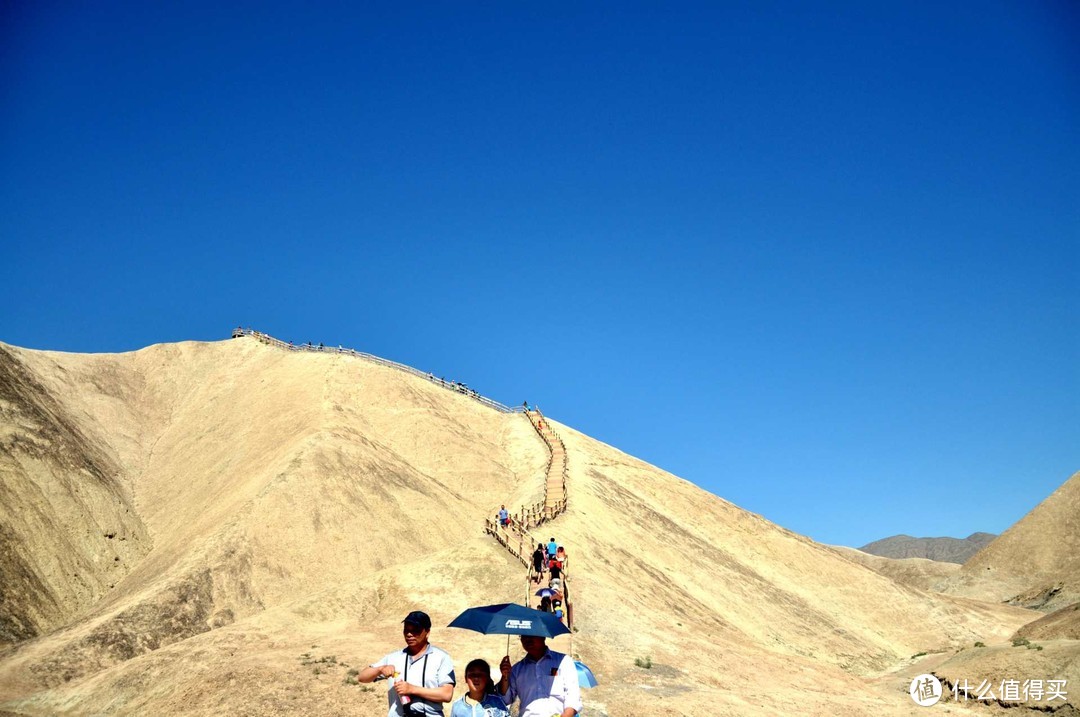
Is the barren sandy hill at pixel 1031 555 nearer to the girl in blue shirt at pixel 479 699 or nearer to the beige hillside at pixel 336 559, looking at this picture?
the beige hillside at pixel 336 559

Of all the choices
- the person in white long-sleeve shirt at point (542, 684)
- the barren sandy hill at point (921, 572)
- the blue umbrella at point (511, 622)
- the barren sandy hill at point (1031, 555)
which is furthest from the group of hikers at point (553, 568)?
the barren sandy hill at point (921, 572)

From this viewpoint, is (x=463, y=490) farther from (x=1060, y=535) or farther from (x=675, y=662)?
(x=1060, y=535)

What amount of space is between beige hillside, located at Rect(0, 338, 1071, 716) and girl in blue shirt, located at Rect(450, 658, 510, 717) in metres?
12.6

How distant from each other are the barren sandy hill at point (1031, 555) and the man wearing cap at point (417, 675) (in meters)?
81.1

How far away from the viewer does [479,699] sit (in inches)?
322

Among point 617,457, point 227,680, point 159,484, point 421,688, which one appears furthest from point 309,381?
point 421,688

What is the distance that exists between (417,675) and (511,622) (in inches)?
53.8

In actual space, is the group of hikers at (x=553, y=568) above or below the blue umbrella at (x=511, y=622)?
above

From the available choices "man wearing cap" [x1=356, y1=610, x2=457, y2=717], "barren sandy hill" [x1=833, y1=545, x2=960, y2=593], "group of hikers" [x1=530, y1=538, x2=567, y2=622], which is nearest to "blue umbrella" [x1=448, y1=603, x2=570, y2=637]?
"man wearing cap" [x1=356, y1=610, x2=457, y2=717]

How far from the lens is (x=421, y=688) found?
781cm

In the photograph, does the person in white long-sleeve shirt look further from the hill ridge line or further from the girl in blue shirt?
the hill ridge line

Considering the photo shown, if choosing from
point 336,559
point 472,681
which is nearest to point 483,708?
point 472,681

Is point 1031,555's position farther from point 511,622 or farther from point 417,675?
point 417,675

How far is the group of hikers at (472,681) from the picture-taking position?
7.85 metres
